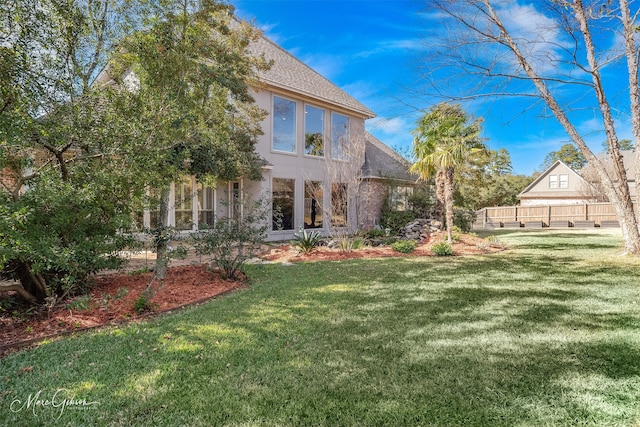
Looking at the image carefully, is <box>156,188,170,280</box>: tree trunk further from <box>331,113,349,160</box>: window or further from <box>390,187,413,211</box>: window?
<box>390,187,413,211</box>: window

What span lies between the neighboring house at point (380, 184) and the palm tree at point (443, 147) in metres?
2.68

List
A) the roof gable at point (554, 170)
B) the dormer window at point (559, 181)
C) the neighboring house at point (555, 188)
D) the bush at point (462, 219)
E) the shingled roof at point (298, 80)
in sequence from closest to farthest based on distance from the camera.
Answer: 1. the shingled roof at point (298, 80)
2. the bush at point (462, 219)
3. the neighboring house at point (555, 188)
4. the roof gable at point (554, 170)
5. the dormer window at point (559, 181)

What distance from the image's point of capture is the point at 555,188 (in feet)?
114

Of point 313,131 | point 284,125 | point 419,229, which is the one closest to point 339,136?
point 313,131

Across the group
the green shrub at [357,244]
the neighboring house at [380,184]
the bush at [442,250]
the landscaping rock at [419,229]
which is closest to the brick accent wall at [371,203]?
the neighboring house at [380,184]

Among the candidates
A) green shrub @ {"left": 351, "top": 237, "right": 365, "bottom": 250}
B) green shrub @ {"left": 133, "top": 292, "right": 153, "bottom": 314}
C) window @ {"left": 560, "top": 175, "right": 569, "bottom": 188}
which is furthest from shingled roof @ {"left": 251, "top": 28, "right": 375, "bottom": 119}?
window @ {"left": 560, "top": 175, "right": 569, "bottom": 188}

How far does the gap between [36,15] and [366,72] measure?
43.3 feet

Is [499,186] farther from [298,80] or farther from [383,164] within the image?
[298,80]

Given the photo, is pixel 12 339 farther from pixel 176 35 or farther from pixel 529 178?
pixel 529 178

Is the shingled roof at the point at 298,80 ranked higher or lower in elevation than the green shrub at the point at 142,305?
higher

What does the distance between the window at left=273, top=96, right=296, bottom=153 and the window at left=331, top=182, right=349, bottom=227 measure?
3.39 meters

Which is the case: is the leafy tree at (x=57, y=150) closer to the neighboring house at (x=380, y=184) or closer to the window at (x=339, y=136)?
the window at (x=339, y=136)

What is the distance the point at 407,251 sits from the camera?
10797 mm

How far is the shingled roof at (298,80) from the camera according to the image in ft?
45.8
